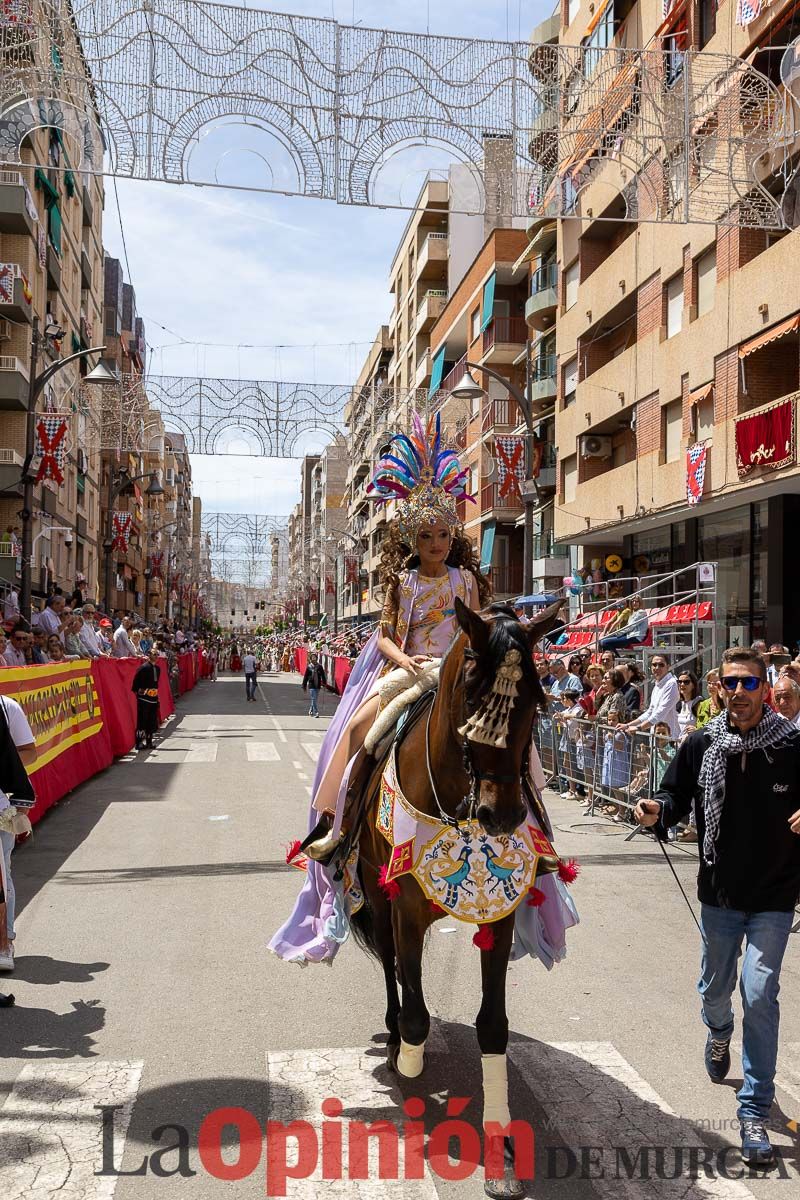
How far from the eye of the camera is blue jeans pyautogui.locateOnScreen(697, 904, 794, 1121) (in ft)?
13.7

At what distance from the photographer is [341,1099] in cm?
456

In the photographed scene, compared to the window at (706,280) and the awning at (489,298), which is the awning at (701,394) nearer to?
the window at (706,280)

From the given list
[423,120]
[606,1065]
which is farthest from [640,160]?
[606,1065]

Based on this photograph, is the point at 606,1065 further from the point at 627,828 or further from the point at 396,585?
the point at 627,828

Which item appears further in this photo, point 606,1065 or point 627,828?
point 627,828

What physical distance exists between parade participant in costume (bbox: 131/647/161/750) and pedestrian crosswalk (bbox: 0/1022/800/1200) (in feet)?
53.1

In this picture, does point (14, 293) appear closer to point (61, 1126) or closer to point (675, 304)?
point (675, 304)

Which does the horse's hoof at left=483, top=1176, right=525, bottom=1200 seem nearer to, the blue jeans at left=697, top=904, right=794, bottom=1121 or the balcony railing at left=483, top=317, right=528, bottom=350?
the blue jeans at left=697, top=904, right=794, bottom=1121

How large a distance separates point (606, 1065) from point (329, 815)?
5.91 ft

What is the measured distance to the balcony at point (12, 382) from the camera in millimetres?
32750

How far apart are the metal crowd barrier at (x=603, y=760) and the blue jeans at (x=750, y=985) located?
6.71 m

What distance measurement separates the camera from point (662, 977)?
6.46 metres

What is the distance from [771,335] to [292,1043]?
1752 centimetres

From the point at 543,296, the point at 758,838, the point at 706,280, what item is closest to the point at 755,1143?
the point at 758,838
